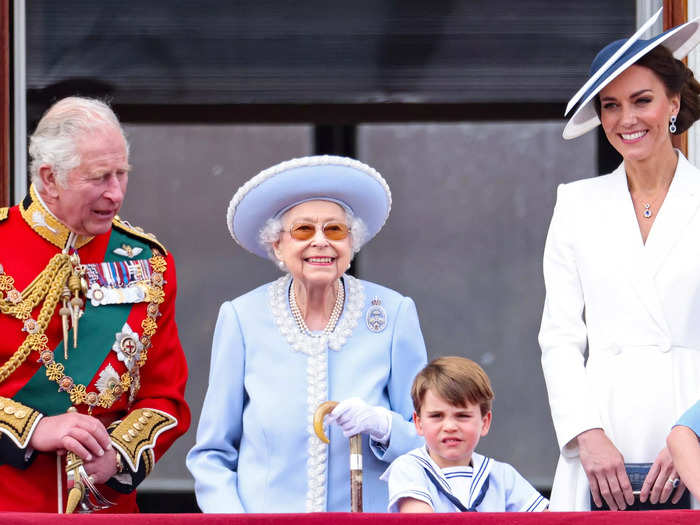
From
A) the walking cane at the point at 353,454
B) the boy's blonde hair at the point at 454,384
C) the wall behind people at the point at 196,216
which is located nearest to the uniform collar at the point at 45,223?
the walking cane at the point at 353,454

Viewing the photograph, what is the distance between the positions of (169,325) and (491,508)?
0.91m

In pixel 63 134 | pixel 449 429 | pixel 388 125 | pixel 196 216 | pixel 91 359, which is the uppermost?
pixel 388 125

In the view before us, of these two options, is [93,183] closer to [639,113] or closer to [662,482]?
[639,113]

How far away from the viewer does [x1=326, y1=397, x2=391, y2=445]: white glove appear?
3184mm

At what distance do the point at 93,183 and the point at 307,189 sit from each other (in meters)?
0.50

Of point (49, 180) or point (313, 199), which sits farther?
point (313, 199)

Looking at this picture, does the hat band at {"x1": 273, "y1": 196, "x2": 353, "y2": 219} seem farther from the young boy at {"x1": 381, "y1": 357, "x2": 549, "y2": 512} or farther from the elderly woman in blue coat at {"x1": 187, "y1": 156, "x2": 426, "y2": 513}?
the young boy at {"x1": 381, "y1": 357, "x2": 549, "y2": 512}

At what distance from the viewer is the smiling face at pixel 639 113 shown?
329cm

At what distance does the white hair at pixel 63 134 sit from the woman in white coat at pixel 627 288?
3.64ft

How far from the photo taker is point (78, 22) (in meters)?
4.90

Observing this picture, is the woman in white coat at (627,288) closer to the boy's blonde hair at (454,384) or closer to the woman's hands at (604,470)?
the woman's hands at (604,470)

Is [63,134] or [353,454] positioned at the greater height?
[63,134]

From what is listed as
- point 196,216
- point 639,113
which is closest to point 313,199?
point 639,113

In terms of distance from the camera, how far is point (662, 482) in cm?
304
